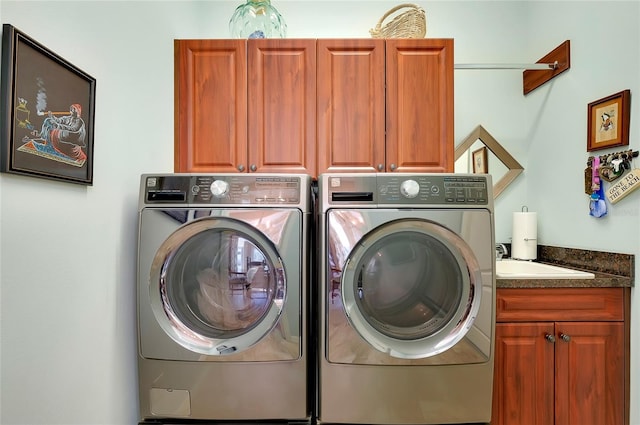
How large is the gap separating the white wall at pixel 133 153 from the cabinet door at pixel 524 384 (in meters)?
0.41

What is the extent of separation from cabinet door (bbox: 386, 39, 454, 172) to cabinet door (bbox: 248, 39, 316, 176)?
0.44 metres

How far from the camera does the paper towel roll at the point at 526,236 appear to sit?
2.11m

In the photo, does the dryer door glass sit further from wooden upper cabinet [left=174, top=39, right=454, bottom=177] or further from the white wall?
the white wall

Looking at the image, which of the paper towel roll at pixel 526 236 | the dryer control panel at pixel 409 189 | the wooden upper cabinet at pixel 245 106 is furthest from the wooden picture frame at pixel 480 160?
the wooden upper cabinet at pixel 245 106

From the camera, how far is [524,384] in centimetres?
153

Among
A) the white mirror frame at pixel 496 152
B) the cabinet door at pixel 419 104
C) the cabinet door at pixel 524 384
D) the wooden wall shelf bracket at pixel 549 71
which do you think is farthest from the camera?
the white mirror frame at pixel 496 152

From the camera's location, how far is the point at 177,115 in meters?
1.83

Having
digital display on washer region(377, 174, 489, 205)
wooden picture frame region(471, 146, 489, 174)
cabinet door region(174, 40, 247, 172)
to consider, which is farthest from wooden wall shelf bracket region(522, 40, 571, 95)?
cabinet door region(174, 40, 247, 172)

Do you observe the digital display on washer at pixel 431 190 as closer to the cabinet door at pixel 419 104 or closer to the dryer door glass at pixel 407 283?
the dryer door glass at pixel 407 283

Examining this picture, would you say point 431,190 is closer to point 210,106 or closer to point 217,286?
point 217,286

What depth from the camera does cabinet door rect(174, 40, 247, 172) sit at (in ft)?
5.99

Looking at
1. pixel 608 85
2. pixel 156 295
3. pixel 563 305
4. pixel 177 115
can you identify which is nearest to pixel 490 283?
pixel 563 305

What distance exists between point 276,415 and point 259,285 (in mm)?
556

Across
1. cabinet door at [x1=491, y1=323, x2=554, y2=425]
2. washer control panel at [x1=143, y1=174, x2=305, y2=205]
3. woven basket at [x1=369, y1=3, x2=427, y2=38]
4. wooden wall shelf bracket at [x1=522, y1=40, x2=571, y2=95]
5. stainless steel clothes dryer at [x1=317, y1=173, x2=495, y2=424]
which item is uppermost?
woven basket at [x1=369, y1=3, x2=427, y2=38]
